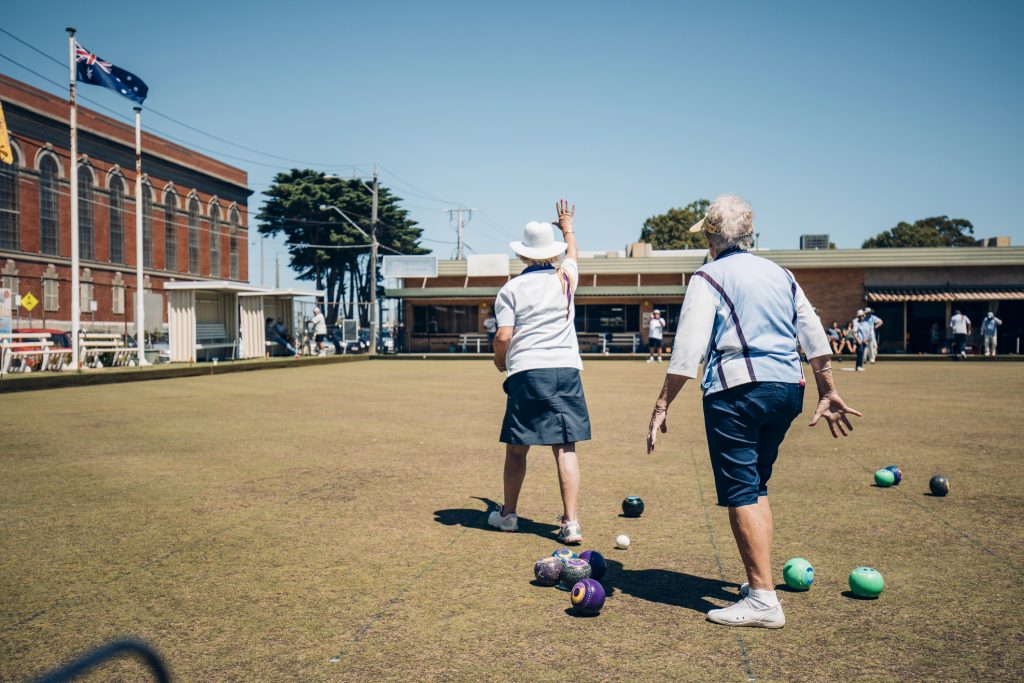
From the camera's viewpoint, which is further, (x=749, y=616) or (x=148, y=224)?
(x=148, y=224)

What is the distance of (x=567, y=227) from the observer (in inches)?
209

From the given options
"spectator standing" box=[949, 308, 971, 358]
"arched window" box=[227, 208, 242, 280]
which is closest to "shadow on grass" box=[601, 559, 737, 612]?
"spectator standing" box=[949, 308, 971, 358]

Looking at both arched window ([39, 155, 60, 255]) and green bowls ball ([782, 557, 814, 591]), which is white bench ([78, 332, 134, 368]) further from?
arched window ([39, 155, 60, 255])

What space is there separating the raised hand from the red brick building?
1386 inches

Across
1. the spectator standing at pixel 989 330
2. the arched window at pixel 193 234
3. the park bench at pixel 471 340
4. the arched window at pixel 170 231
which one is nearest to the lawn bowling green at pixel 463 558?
the spectator standing at pixel 989 330

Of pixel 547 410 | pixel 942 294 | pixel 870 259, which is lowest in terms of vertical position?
pixel 547 410

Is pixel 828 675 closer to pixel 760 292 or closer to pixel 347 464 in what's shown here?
pixel 760 292

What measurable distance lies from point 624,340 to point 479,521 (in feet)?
119

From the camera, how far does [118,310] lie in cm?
4962

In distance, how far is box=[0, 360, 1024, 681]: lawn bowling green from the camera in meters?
3.30

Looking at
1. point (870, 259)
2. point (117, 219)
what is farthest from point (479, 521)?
point (117, 219)

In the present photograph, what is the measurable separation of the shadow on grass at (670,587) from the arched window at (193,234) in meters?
59.4

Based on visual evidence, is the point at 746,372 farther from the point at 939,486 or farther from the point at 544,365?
the point at 939,486

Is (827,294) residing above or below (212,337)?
above
